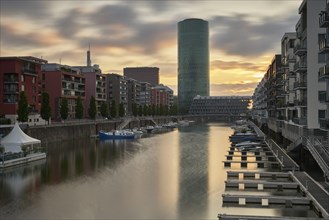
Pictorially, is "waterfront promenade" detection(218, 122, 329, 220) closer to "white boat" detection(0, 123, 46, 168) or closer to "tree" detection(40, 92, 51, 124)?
"white boat" detection(0, 123, 46, 168)

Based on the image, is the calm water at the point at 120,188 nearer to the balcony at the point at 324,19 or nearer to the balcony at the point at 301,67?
the balcony at the point at 324,19

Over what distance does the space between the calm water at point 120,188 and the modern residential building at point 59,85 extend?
4811 cm

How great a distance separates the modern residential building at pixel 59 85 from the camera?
11319 cm

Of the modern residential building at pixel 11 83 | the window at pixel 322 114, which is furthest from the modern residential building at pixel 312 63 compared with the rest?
the modern residential building at pixel 11 83

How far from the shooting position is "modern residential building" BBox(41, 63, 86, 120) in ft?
371

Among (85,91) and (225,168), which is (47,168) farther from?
(85,91)

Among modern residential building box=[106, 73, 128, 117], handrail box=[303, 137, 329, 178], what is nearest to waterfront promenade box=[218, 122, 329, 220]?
handrail box=[303, 137, 329, 178]

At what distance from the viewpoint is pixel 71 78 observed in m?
122

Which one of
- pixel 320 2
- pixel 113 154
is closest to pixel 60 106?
pixel 113 154

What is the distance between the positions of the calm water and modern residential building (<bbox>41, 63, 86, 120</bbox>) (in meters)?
48.1

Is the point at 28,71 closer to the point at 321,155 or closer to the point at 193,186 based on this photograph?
the point at 193,186

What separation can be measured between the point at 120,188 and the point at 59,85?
256ft

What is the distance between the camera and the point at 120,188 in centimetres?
4100

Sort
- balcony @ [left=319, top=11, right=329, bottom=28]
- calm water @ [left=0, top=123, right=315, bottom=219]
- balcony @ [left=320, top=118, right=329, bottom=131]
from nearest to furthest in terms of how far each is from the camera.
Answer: calm water @ [left=0, top=123, right=315, bottom=219]
balcony @ [left=319, top=11, right=329, bottom=28]
balcony @ [left=320, top=118, right=329, bottom=131]
